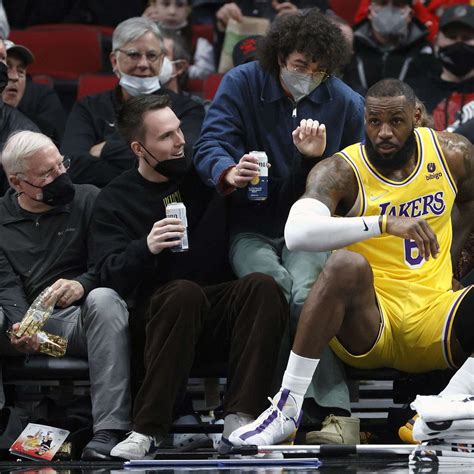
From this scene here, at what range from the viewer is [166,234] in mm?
5762

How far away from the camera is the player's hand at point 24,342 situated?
5926mm

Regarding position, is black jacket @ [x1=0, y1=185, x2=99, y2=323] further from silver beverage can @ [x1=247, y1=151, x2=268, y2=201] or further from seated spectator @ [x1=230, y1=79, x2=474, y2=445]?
seated spectator @ [x1=230, y1=79, x2=474, y2=445]

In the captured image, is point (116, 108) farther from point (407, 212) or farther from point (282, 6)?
point (282, 6)

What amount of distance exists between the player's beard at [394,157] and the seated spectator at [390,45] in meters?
2.92

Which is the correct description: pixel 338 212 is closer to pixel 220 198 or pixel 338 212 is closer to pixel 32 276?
pixel 220 198

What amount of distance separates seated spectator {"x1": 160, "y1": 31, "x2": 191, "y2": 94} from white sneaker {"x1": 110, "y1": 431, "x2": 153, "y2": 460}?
2.99m

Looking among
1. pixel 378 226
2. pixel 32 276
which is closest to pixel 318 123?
pixel 378 226

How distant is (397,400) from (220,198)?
1331 mm

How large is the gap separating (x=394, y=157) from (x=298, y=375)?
1115mm

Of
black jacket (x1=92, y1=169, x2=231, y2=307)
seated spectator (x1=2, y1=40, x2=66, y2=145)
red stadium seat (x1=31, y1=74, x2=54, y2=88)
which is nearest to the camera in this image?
black jacket (x1=92, y1=169, x2=231, y2=307)

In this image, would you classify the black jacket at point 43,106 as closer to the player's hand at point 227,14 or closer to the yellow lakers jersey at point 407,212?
the player's hand at point 227,14

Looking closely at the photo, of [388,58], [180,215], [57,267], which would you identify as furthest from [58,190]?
[388,58]

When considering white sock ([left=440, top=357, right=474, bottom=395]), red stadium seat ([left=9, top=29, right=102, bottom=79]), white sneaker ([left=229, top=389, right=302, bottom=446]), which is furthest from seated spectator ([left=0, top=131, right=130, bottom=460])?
red stadium seat ([left=9, top=29, right=102, bottom=79])

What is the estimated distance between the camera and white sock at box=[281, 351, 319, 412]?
552 cm
